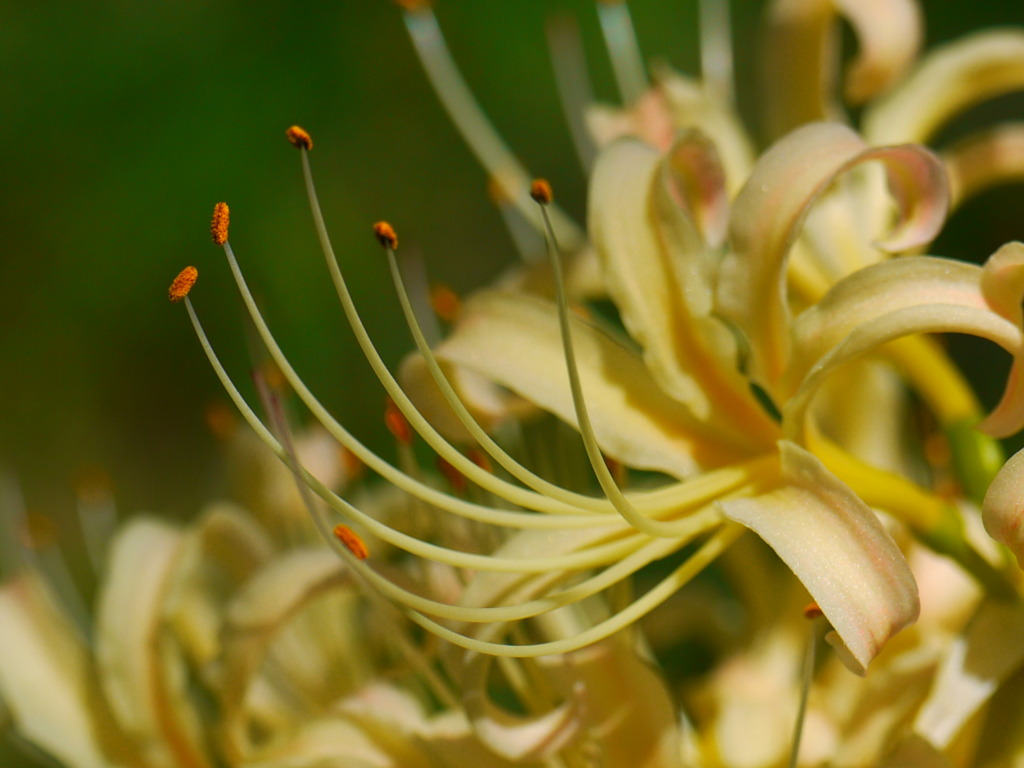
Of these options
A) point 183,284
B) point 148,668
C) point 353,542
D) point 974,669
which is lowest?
point 974,669

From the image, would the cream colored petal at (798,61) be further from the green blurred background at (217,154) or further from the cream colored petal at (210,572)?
the green blurred background at (217,154)

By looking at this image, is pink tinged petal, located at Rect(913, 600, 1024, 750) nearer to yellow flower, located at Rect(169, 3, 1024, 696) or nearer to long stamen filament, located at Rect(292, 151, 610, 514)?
yellow flower, located at Rect(169, 3, 1024, 696)

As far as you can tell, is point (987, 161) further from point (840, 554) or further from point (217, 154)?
point (217, 154)

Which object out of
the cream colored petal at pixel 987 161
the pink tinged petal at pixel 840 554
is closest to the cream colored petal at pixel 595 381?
the pink tinged petal at pixel 840 554

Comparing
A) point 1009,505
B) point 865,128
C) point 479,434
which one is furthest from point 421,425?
point 865,128

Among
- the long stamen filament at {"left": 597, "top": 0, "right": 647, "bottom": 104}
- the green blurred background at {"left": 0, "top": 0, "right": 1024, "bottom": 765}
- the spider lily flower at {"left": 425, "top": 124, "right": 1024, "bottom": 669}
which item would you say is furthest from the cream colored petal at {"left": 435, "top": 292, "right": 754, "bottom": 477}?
the green blurred background at {"left": 0, "top": 0, "right": 1024, "bottom": 765}
